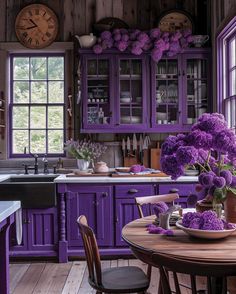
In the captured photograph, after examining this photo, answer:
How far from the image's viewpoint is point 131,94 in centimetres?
518

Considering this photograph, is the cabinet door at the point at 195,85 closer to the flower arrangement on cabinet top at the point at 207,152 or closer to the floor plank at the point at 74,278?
the floor plank at the point at 74,278

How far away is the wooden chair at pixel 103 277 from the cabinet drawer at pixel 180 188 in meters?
1.87

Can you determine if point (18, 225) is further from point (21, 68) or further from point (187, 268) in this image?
point (187, 268)

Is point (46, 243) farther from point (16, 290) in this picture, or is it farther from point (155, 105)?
point (155, 105)

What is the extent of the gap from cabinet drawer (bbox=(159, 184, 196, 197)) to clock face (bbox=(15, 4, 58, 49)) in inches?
94.5

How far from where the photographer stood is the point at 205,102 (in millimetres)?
5164

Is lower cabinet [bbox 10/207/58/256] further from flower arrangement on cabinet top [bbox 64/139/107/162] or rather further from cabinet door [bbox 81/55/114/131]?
cabinet door [bbox 81/55/114/131]

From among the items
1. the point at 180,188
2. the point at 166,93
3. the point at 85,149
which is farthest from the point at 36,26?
the point at 180,188

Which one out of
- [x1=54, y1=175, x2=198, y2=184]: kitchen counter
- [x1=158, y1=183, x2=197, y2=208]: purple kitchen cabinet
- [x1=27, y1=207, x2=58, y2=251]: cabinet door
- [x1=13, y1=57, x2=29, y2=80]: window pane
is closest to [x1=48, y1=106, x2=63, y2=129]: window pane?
[x1=13, y1=57, x2=29, y2=80]: window pane

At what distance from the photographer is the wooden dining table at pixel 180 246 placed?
194 cm

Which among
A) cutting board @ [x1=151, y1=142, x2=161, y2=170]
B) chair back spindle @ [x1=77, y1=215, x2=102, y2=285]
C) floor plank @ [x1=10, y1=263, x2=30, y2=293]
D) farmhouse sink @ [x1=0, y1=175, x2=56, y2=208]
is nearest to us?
chair back spindle @ [x1=77, y1=215, x2=102, y2=285]

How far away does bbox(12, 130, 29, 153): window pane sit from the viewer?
5.55 meters

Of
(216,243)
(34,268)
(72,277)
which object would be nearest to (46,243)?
(34,268)

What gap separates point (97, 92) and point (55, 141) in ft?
3.05
